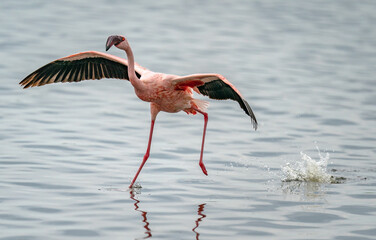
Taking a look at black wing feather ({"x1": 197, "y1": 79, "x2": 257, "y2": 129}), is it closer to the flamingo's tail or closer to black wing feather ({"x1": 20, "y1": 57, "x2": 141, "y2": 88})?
the flamingo's tail

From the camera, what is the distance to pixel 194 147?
13.3 meters

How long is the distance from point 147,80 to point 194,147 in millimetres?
2864

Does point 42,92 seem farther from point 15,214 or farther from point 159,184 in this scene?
point 15,214

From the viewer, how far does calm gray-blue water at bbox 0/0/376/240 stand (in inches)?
350

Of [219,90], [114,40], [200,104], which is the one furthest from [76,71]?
[219,90]

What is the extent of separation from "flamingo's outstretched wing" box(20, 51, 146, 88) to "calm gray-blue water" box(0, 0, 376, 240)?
121cm

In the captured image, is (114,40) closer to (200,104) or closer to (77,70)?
(77,70)

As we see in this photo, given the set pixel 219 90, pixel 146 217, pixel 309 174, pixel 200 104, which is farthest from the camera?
pixel 200 104

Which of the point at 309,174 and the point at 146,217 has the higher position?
the point at 309,174

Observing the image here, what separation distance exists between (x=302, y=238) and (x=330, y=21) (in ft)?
91.8

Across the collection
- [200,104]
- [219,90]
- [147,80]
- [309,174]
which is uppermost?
[147,80]

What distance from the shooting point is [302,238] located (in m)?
8.41

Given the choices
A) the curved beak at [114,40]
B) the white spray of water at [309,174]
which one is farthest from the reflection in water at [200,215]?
the curved beak at [114,40]

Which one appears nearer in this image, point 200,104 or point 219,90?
point 219,90
